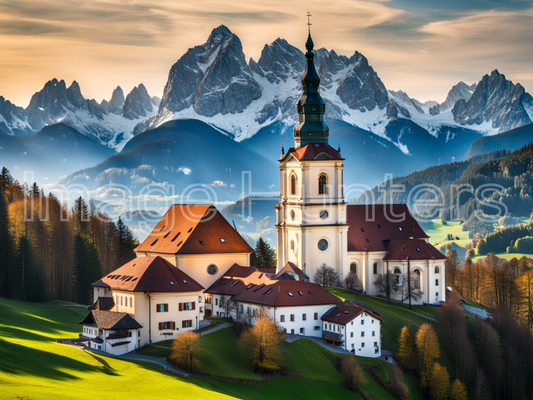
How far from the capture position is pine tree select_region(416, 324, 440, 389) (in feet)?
285

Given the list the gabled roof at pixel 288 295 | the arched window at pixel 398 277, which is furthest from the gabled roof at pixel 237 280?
the arched window at pixel 398 277

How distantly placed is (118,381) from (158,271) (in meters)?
19.8

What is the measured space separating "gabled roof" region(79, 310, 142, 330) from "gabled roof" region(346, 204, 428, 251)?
1502 inches

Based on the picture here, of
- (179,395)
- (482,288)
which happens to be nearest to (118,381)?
(179,395)

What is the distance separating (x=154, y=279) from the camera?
81375 millimetres

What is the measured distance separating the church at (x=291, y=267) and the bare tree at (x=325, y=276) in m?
0.96

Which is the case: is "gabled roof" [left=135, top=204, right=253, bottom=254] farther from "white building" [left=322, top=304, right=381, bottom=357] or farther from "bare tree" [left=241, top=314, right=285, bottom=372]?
"bare tree" [left=241, top=314, right=285, bottom=372]

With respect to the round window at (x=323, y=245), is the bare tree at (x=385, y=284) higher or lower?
lower

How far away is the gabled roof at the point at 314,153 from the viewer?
105000 millimetres

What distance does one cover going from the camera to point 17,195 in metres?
124

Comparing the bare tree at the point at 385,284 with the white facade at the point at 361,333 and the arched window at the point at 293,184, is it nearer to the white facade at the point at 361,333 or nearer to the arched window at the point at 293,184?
the arched window at the point at 293,184

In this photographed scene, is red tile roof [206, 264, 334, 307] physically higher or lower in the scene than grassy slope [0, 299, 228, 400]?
higher

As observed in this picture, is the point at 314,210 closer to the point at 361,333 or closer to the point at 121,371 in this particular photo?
the point at 361,333

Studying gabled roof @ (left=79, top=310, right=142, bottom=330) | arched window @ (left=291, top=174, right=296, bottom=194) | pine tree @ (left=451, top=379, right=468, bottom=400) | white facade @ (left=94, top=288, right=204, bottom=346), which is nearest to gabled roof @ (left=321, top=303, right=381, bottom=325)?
pine tree @ (left=451, top=379, right=468, bottom=400)
